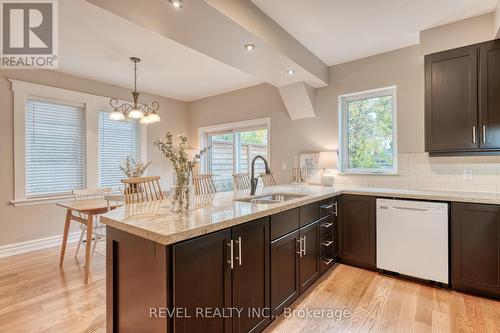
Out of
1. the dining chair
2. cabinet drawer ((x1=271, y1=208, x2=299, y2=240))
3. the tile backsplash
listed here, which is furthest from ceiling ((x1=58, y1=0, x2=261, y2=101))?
the tile backsplash

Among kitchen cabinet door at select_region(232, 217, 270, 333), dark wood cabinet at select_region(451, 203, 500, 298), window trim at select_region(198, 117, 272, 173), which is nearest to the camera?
kitchen cabinet door at select_region(232, 217, 270, 333)

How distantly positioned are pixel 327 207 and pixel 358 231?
552 millimetres

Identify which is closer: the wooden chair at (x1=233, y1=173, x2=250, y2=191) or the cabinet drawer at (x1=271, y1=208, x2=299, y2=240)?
the cabinet drawer at (x1=271, y1=208, x2=299, y2=240)

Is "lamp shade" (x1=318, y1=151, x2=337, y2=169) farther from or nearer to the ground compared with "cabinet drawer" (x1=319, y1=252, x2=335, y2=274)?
farther from the ground

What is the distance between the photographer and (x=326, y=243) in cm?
284

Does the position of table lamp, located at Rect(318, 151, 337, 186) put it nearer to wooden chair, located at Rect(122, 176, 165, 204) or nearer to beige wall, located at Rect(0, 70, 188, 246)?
wooden chair, located at Rect(122, 176, 165, 204)

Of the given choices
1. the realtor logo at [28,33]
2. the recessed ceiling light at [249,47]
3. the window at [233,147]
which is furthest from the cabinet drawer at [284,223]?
the realtor logo at [28,33]

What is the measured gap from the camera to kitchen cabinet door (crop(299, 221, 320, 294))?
234 centimetres

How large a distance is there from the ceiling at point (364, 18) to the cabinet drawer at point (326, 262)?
249 cm

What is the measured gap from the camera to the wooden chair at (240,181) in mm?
3176

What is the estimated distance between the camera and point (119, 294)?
156 centimetres

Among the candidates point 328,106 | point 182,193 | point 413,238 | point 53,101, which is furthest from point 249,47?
point 53,101

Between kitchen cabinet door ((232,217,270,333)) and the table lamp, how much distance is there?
199cm

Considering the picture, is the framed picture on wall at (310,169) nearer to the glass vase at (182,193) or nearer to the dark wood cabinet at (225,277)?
the dark wood cabinet at (225,277)
